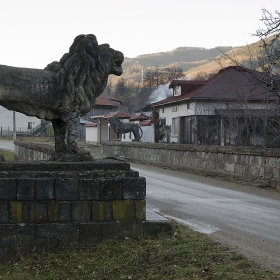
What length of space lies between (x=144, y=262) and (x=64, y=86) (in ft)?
10.1

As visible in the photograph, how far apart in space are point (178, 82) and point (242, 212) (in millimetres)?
30660

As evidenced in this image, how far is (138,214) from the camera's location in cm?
676

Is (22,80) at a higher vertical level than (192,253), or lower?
higher

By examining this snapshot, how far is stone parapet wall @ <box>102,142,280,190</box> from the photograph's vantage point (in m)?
13.9

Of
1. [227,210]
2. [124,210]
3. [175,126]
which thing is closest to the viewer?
[124,210]

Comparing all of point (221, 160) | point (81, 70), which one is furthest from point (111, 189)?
point (221, 160)

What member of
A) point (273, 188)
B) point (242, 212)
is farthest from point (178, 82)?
point (242, 212)

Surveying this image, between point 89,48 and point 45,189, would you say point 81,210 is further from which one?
point 89,48

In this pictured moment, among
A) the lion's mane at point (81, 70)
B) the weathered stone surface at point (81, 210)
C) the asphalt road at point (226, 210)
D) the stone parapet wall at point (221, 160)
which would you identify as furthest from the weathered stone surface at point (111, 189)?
the stone parapet wall at point (221, 160)

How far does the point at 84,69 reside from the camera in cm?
738

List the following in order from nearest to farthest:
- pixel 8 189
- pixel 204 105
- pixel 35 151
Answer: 1. pixel 8 189
2. pixel 35 151
3. pixel 204 105

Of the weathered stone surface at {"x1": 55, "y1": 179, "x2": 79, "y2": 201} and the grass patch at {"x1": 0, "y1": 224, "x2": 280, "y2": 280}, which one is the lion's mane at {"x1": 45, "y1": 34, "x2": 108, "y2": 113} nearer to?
the weathered stone surface at {"x1": 55, "y1": 179, "x2": 79, "y2": 201}

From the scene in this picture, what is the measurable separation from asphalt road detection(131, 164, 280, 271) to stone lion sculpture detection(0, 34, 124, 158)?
2.85m

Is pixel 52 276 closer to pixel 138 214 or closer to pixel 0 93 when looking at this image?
pixel 138 214
